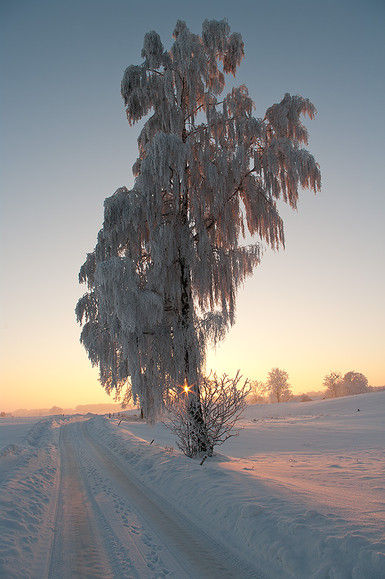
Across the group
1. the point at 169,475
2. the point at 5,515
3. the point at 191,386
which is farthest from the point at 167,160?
the point at 5,515

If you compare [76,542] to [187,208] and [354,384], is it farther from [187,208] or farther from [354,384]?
[354,384]

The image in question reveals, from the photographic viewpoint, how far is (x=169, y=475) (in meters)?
7.18

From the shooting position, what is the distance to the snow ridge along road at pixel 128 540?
11.9 feet

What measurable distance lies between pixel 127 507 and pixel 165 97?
11.5 meters

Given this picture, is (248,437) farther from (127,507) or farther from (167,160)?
(167,160)

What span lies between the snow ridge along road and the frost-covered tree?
10.7ft

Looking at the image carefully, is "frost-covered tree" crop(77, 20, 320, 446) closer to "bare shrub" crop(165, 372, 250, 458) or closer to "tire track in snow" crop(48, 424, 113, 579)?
"bare shrub" crop(165, 372, 250, 458)

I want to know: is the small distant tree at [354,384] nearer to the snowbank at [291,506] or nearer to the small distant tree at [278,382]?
the small distant tree at [278,382]

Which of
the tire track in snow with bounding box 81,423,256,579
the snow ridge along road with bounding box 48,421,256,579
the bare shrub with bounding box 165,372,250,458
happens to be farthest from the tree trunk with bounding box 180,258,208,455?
the tire track in snow with bounding box 81,423,256,579

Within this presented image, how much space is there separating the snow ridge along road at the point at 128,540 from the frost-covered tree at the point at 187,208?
325cm

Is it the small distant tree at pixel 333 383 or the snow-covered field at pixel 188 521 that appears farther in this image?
the small distant tree at pixel 333 383

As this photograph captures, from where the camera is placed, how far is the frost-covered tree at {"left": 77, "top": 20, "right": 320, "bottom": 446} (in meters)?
9.62

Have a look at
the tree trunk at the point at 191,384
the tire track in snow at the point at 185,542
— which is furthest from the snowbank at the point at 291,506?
the tree trunk at the point at 191,384

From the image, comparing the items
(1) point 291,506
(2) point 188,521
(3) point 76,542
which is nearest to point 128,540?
(3) point 76,542
